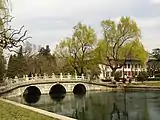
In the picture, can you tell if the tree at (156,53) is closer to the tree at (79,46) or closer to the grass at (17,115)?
the tree at (79,46)

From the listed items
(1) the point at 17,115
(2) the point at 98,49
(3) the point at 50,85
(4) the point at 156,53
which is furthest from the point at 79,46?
(1) the point at 17,115

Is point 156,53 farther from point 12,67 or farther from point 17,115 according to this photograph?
point 17,115

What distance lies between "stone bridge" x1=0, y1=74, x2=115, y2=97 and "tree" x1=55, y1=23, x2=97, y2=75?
16.1 feet

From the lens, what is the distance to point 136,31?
2296 inches

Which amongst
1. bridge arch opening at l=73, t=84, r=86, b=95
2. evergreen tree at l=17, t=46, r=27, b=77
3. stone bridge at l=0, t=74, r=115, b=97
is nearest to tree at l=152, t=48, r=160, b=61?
stone bridge at l=0, t=74, r=115, b=97

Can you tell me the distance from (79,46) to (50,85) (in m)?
11.4

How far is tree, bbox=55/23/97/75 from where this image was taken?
62.2 meters

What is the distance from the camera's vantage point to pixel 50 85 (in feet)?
182

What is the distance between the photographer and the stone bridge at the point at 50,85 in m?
49.0

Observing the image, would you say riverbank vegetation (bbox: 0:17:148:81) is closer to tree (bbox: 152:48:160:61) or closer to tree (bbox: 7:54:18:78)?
tree (bbox: 7:54:18:78)

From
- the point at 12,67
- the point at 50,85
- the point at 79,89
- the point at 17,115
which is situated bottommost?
the point at 79,89

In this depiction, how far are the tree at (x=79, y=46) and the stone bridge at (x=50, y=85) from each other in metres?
4.92

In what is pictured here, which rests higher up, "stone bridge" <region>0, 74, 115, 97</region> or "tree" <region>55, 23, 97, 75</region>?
"tree" <region>55, 23, 97, 75</region>

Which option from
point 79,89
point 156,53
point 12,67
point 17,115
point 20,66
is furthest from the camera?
point 156,53
